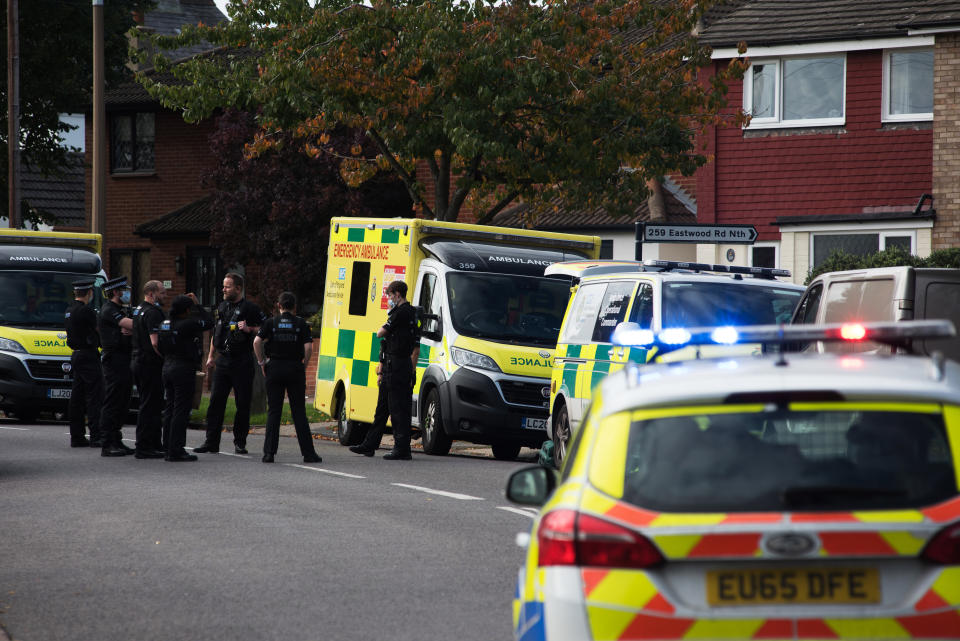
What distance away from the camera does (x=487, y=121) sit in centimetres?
2300

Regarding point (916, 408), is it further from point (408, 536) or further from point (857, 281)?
point (857, 281)

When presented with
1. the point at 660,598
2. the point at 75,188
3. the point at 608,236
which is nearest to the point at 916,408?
the point at 660,598

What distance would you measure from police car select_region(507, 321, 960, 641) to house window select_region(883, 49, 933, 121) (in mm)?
22970

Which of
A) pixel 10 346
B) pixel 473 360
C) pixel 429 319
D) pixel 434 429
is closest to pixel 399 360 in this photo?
pixel 473 360

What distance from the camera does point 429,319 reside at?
17.4 metres

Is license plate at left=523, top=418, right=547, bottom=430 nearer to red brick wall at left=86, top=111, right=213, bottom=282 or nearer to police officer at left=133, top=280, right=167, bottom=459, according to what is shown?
police officer at left=133, top=280, right=167, bottom=459

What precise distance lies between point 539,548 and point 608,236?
29.5 meters

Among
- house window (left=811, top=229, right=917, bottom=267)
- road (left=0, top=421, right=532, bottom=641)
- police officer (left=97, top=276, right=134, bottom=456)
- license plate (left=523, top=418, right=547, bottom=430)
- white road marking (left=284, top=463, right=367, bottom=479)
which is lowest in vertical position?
white road marking (left=284, top=463, right=367, bottom=479)

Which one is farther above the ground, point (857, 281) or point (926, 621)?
point (857, 281)

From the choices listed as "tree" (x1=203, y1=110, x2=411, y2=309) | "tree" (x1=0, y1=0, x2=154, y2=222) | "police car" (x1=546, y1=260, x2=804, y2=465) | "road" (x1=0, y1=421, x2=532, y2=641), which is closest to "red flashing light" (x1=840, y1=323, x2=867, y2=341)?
"road" (x1=0, y1=421, x2=532, y2=641)

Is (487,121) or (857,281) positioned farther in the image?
(487,121)

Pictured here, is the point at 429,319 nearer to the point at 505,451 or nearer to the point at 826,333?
the point at 505,451

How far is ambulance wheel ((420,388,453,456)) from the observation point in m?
17.2

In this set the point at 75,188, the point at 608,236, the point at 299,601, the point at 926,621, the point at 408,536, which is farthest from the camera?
the point at 75,188
